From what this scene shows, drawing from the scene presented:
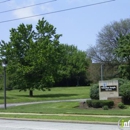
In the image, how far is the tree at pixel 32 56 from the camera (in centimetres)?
5744

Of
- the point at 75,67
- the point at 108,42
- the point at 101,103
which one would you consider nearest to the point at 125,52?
the point at 101,103

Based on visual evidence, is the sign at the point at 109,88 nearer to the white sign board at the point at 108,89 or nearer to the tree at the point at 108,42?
the white sign board at the point at 108,89

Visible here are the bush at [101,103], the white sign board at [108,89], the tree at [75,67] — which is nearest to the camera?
the bush at [101,103]

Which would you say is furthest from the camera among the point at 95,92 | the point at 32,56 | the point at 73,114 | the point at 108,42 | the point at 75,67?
the point at 75,67

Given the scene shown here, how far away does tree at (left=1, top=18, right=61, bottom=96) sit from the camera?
57438 mm

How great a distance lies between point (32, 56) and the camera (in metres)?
57.4

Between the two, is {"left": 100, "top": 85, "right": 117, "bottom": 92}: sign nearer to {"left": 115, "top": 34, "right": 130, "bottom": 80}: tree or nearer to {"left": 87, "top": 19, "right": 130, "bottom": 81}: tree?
{"left": 115, "top": 34, "right": 130, "bottom": 80}: tree

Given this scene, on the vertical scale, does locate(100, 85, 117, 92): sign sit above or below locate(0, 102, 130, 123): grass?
above

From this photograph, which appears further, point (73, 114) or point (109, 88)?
point (109, 88)

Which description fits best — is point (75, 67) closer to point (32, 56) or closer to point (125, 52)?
point (32, 56)

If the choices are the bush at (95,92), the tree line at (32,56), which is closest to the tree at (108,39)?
the tree line at (32,56)

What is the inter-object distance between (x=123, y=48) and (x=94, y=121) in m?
24.6

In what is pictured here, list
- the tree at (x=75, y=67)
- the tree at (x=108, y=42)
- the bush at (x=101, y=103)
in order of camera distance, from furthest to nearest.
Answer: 1. the tree at (x=75, y=67)
2. the tree at (x=108, y=42)
3. the bush at (x=101, y=103)

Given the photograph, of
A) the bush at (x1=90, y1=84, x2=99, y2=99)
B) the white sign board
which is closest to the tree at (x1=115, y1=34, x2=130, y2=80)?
the bush at (x1=90, y1=84, x2=99, y2=99)
